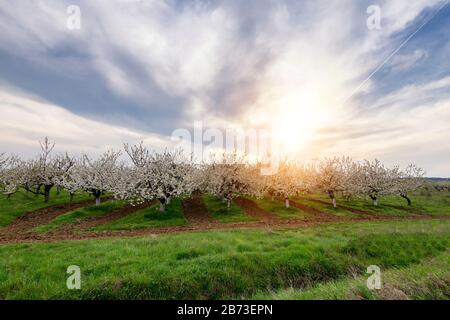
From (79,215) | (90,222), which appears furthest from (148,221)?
(79,215)

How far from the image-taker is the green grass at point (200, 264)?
1064cm

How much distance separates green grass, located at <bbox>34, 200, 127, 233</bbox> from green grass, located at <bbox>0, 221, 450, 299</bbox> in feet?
27.8

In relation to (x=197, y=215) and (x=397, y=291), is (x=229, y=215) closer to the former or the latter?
(x=197, y=215)

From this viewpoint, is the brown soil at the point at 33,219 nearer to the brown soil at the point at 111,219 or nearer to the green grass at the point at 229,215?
the brown soil at the point at 111,219

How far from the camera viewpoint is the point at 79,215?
30.6 m

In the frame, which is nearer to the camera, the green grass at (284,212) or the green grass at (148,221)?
the green grass at (148,221)

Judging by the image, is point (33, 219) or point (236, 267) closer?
point (236, 267)

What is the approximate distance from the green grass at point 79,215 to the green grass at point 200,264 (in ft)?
27.8

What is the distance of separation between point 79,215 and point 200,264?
24.4m

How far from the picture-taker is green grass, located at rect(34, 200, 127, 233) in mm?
24688

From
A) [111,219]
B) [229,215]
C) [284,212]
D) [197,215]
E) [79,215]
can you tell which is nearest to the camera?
[111,219]

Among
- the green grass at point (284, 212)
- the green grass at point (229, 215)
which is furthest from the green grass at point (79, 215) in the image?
the green grass at point (284, 212)

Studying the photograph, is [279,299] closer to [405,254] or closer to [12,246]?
[405,254]
